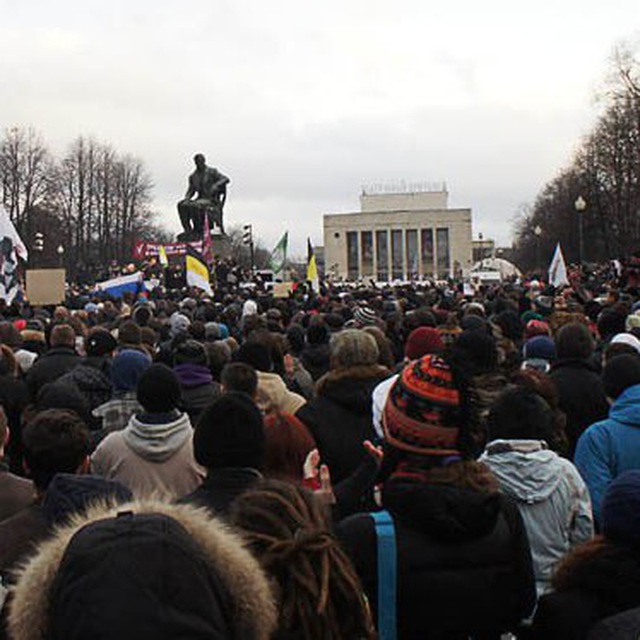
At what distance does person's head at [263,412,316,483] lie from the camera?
13.7ft

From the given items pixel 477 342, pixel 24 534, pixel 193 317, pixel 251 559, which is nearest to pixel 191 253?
pixel 193 317

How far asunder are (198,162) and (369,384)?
111 ft

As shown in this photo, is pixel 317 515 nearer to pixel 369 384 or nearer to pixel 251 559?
pixel 251 559

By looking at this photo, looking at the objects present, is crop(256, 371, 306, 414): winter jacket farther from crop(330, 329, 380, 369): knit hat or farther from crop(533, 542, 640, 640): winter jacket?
crop(533, 542, 640, 640): winter jacket

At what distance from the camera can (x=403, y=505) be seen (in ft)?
9.98

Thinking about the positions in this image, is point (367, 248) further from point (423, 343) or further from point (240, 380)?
point (240, 380)

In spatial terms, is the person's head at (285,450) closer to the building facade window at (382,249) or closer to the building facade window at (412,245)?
the building facade window at (412,245)

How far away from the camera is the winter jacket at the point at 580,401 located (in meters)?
6.45

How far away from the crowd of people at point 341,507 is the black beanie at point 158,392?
1cm

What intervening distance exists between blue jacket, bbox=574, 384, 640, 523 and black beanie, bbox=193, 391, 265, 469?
199 cm

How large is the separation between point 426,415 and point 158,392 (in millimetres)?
2301

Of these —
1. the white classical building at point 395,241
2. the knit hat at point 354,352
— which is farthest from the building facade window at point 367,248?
the knit hat at point 354,352

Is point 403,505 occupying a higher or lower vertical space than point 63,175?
lower

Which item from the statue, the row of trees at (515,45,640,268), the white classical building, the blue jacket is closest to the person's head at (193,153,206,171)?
the statue
